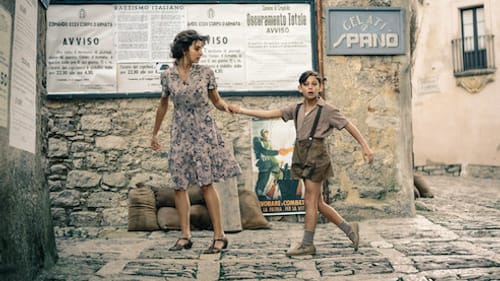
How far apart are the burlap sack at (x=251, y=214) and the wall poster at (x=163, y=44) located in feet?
3.96

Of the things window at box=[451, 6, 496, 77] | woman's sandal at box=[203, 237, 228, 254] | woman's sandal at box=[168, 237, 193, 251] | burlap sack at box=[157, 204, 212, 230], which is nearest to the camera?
woman's sandal at box=[203, 237, 228, 254]

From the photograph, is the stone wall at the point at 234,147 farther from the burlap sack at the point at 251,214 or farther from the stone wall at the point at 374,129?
the burlap sack at the point at 251,214

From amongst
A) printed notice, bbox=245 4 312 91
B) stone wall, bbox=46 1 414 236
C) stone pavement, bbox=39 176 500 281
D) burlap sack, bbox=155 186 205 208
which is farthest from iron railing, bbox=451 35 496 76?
burlap sack, bbox=155 186 205 208

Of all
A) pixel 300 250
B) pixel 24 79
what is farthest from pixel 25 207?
pixel 300 250

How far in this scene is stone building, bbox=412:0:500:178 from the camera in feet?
47.8

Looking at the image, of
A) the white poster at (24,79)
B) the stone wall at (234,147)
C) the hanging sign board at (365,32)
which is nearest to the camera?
the white poster at (24,79)

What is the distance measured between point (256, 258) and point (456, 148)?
1307cm

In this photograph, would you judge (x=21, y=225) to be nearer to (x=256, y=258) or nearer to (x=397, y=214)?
(x=256, y=258)

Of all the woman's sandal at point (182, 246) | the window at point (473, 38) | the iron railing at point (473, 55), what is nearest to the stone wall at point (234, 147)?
the woman's sandal at point (182, 246)

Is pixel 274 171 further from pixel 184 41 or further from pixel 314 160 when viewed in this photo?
pixel 184 41

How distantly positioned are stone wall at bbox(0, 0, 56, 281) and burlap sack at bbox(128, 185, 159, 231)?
1.63 meters

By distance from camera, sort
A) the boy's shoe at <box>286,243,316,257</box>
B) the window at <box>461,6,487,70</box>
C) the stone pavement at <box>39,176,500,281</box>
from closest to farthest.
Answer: the stone pavement at <box>39,176,500,281</box>, the boy's shoe at <box>286,243,316,257</box>, the window at <box>461,6,487,70</box>

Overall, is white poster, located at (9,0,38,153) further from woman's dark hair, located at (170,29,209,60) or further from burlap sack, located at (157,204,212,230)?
burlap sack, located at (157,204,212,230)

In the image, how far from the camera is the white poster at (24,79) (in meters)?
2.86
